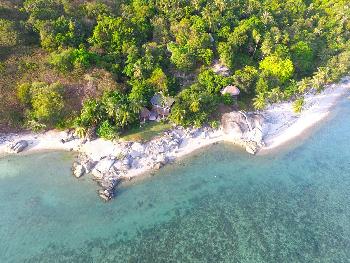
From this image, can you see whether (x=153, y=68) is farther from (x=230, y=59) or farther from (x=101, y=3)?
(x=101, y=3)

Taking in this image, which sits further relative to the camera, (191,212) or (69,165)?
(69,165)

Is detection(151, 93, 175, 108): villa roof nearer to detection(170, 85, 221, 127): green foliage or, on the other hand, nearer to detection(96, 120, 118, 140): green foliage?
detection(170, 85, 221, 127): green foliage

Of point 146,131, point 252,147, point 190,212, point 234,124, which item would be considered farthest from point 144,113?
point 252,147

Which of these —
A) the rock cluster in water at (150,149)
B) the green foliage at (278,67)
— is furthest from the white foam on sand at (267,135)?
the green foliage at (278,67)

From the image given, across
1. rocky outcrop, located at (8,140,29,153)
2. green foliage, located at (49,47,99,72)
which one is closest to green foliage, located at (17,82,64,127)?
rocky outcrop, located at (8,140,29,153)

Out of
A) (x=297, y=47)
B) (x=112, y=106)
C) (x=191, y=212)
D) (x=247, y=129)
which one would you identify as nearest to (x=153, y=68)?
(x=112, y=106)

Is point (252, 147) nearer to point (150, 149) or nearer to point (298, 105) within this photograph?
point (298, 105)

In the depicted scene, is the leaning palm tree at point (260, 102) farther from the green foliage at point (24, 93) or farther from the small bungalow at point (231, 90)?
the green foliage at point (24, 93)
